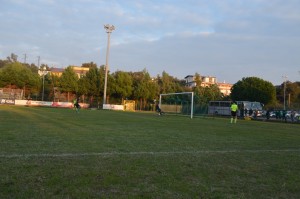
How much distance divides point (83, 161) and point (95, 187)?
250cm

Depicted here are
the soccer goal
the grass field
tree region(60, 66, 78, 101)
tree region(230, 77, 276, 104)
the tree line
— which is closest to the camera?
the grass field

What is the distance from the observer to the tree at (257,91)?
78.0 meters

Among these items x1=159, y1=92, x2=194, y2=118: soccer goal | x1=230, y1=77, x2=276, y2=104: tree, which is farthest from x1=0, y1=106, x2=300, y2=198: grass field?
x1=230, y1=77, x2=276, y2=104: tree

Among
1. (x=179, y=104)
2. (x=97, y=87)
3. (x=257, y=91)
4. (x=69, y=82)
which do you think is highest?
(x=69, y=82)

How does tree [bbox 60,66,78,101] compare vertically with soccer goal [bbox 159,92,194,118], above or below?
above

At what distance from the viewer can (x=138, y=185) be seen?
6.25m

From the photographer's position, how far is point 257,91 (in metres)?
78.4

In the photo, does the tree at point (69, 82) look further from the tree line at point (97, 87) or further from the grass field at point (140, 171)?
the grass field at point (140, 171)

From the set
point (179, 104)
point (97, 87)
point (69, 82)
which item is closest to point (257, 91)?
point (179, 104)

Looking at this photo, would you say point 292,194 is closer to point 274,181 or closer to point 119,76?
point 274,181

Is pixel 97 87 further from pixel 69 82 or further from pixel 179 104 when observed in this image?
pixel 179 104

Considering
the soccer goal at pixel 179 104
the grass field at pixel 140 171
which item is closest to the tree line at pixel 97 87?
the soccer goal at pixel 179 104

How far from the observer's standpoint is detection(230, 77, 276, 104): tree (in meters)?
78.0

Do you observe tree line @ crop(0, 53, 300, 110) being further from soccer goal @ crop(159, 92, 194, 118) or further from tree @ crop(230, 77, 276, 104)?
soccer goal @ crop(159, 92, 194, 118)
